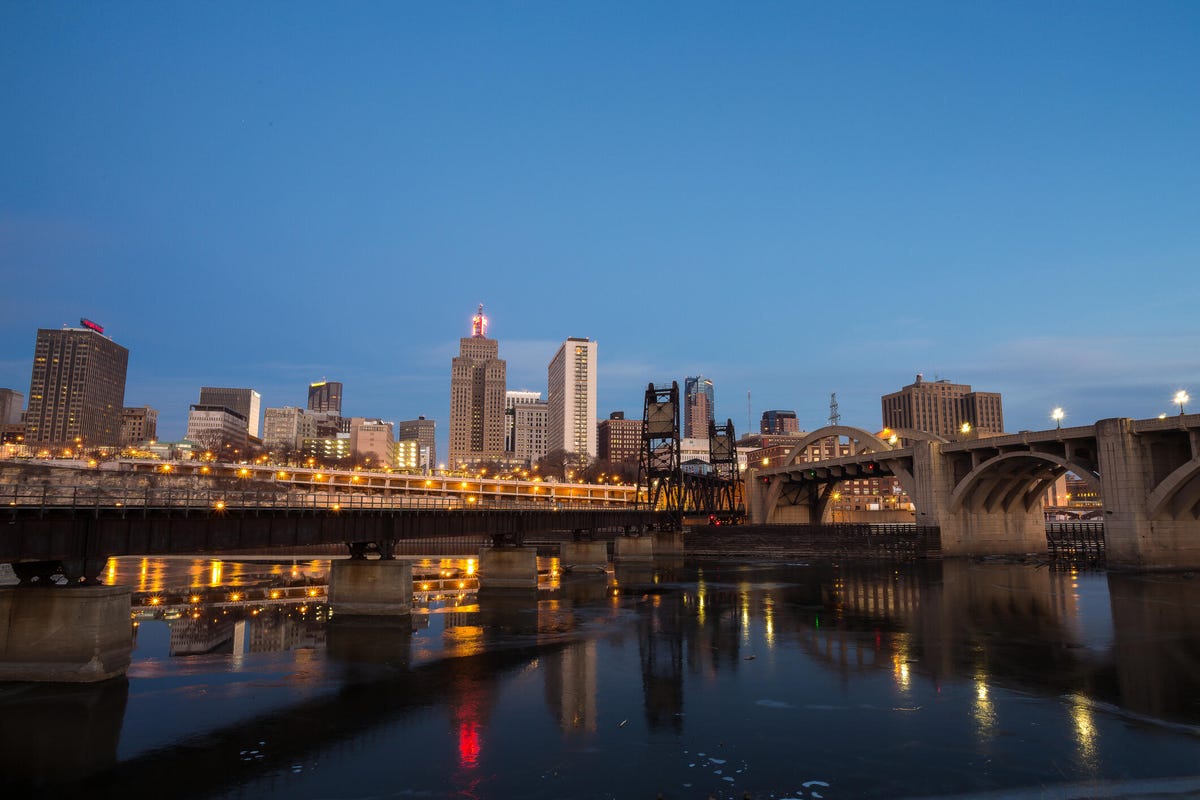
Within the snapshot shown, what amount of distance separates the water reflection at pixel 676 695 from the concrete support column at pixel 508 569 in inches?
369

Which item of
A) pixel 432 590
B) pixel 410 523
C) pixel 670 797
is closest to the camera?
pixel 670 797

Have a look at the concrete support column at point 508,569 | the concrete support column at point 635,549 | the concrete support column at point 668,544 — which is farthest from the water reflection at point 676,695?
the concrete support column at point 668,544

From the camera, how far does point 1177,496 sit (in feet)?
224

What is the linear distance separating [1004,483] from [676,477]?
156 ft

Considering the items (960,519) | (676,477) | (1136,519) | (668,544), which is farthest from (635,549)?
(1136,519)

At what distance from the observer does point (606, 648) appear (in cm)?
3481

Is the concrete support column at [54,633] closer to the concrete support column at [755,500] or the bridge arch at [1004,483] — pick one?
the bridge arch at [1004,483]

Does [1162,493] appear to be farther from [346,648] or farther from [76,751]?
[76,751]

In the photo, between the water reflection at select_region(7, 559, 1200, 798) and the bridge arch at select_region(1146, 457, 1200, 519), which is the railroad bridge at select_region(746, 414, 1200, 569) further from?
the water reflection at select_region(7, 559, 1200, 798)

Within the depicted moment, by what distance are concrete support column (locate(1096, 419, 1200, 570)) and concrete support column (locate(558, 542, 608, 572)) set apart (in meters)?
52.3

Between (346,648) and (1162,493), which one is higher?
(1162,493)

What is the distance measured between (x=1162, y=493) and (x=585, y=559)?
5752cm

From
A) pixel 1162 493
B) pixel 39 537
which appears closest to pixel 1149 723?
pixel 39 537

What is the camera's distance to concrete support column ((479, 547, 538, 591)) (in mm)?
61125
